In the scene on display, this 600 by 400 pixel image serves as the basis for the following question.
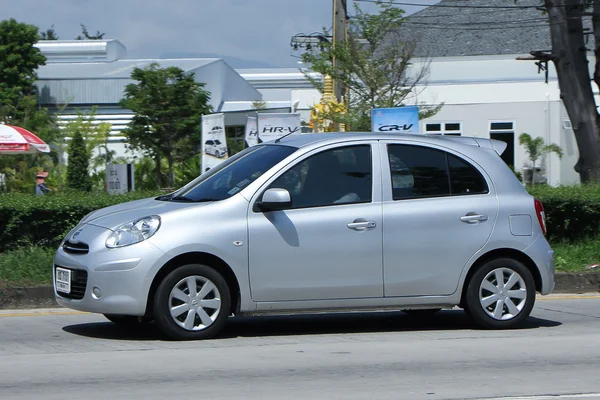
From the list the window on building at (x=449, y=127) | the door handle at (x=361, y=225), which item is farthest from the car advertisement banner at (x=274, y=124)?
the window on building at (x=449, y=127)

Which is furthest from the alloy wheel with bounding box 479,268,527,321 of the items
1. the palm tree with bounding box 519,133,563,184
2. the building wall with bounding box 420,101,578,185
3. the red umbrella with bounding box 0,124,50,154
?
the building wall with bounding box 420,101,578,185

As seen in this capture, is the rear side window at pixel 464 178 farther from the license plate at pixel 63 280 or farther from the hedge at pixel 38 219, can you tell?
the hedge at pixel 38 219

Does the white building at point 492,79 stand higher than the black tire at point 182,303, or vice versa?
the white building at point 492,79

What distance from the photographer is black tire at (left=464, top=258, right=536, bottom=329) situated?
8.66 metres

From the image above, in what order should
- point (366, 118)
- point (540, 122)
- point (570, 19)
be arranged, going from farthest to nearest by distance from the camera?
point (540, 122) < point (366, 118) < point (570, 19)

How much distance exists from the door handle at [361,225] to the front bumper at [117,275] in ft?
5.49

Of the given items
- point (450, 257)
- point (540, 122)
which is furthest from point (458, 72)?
point (450, 257)

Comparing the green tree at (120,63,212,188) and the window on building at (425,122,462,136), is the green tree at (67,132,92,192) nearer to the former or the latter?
the green tree at (120,63,212,188)

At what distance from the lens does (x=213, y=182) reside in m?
8.64

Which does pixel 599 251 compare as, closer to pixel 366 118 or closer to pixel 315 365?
pixel 315 365

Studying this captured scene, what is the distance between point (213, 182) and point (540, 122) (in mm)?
32059

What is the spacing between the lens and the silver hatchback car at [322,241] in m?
7.85

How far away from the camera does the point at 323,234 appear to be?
26.9ft

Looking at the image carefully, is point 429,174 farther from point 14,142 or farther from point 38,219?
point 14,142
